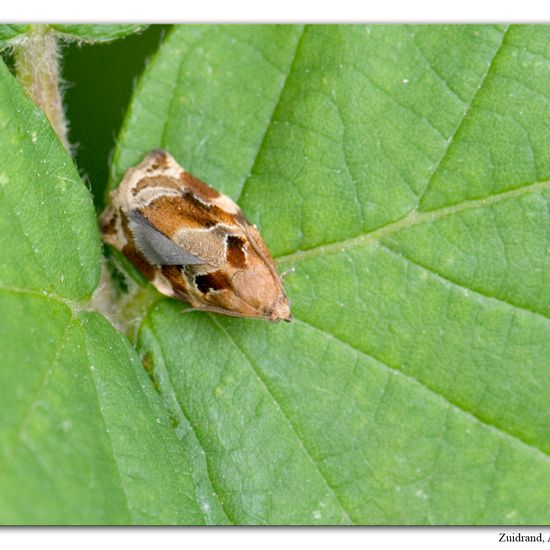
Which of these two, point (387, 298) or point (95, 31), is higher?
point (95, 31)

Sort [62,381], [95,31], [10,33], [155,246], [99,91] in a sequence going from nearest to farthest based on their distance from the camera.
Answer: [62,381] < [10,33] < [95,31] < [155,246] < [99,91]

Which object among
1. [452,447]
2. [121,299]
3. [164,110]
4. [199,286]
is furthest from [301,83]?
[452,447]

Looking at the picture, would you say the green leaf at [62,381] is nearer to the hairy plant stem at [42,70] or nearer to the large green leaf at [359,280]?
the large green leaf at [359,280]

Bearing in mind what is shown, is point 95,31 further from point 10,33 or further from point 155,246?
point 155,246

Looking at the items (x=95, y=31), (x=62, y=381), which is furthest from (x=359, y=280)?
(x=95, y=31)

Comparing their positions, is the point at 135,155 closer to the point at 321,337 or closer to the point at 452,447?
the point at 321,337

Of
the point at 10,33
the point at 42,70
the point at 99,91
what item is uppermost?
the point at 10,33

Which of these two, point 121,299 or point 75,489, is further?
point 121,299

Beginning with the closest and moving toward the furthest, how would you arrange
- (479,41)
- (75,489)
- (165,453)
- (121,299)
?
1. (75,489)
2. (165,453)
3. (479,41)
4. (121,299)
